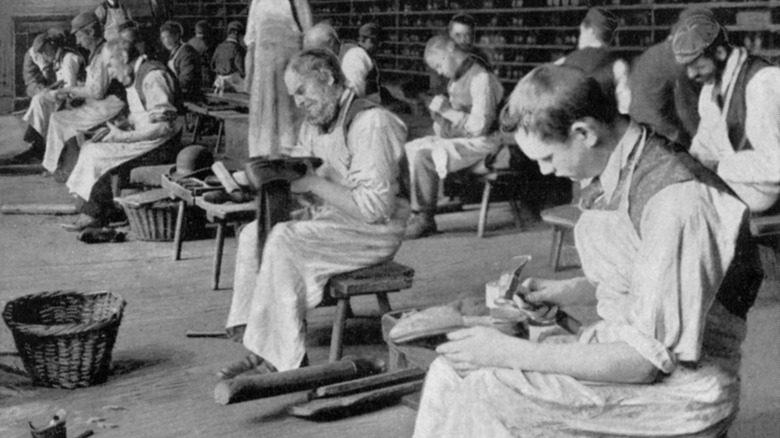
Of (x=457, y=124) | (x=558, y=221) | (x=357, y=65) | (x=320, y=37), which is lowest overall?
(x=558, y=221)

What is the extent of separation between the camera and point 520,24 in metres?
7.16

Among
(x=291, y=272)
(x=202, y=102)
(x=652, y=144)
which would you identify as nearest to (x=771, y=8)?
(x=291, y=272)

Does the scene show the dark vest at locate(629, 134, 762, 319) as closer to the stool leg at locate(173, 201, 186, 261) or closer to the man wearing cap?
the stool leg at locate(173, 201, 186, 261)

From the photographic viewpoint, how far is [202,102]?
888cm

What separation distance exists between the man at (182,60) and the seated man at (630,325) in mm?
7023

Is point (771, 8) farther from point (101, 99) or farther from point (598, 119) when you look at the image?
point (101, 99)

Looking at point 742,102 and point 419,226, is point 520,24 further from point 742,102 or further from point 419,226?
point 742,102

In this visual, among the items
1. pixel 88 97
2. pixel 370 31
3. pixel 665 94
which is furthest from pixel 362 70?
pixel 665 94

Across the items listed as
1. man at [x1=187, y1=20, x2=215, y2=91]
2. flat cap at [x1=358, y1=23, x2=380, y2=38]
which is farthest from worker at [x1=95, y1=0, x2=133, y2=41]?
man at [x1=187, y1=20, x2=215, y2=91]

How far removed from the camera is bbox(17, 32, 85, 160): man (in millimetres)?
6605

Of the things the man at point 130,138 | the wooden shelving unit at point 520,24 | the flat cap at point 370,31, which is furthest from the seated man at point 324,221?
the flat cap at point 370,31

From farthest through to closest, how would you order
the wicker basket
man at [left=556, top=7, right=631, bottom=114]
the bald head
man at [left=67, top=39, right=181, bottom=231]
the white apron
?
man at [left=67, top=39, right=181, bottom=231] < man at [left=556, top=7, right=631, bottom=114] < the bald head < the wicker basket < the white apron

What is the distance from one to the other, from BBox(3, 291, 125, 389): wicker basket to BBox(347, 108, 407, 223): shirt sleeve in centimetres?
103

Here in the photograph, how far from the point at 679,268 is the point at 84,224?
16.2 feet
